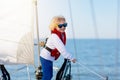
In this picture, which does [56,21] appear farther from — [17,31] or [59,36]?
[17,31]

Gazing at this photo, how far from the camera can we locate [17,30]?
5594 mm

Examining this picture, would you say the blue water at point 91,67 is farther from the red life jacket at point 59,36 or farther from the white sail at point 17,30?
the white sail at point 17,30

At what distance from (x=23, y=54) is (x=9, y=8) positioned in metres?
0.55

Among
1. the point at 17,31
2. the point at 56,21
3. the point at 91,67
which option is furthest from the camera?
the point at 91,67

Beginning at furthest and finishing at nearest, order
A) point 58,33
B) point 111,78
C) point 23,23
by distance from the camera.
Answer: point 111,78 → point 23,23 → point 58,33

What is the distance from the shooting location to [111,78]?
28391 mm

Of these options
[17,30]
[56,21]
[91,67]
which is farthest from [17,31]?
[91,67]

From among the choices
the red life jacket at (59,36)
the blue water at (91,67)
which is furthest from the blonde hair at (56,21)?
the blue water at (91,67)

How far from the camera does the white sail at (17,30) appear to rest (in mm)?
5586

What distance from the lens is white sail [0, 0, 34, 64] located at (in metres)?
5.59

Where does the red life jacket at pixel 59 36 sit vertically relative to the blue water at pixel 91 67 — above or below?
above

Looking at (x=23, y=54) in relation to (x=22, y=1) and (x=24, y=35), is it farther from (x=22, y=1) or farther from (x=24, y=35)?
(x=22, y=1)

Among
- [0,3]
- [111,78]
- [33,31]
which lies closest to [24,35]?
[33,31]

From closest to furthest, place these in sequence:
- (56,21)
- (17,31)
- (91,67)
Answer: (56,21) → (17,31) → (91,67)
